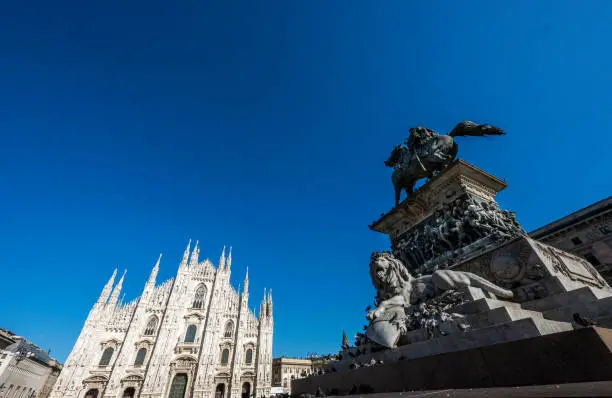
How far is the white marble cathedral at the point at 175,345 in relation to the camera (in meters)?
30.5

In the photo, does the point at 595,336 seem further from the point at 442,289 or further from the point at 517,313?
the point at 442,289

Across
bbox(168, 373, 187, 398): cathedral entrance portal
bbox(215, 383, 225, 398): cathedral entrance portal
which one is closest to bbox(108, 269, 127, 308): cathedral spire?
bbox(168, 373, 187, 398): cathedral entrance portal

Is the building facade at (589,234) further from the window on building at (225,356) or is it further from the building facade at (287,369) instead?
the building facade at (287,369)

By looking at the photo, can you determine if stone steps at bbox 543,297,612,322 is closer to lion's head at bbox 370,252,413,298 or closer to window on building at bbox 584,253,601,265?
lion's head at bbox 370,252,413,298

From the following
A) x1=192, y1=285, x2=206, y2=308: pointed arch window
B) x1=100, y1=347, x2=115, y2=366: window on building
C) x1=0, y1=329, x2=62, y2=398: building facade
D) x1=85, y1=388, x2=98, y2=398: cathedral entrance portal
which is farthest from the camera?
x1=192, y1=285, x2=206, y2=308: pointed arch window

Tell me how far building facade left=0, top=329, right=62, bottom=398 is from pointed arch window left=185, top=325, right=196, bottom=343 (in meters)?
14.6

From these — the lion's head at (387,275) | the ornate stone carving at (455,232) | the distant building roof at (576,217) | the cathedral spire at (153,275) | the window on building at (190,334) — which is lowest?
the lion's head at (387,275)

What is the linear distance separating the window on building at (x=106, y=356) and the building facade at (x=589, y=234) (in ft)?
144

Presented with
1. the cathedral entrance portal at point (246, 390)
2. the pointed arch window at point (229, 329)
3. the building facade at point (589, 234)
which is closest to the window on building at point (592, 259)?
the building facade at point (589, 234)

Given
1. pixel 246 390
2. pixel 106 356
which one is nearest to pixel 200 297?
pixel 106 356

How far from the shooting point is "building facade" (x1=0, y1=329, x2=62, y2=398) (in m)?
20.5

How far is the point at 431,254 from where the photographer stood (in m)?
6.40

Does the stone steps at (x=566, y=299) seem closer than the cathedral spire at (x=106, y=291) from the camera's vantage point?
Yes

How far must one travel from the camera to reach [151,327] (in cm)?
3497
